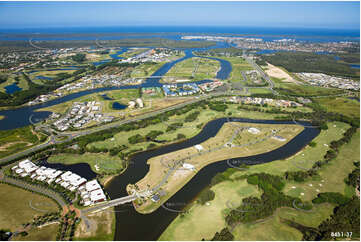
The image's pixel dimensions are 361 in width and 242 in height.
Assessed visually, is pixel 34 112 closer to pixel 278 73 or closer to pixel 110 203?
pixel 110 203

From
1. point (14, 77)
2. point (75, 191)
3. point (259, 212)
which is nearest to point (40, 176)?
point (75, 191)

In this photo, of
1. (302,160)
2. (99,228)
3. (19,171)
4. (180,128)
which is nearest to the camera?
(99,228)

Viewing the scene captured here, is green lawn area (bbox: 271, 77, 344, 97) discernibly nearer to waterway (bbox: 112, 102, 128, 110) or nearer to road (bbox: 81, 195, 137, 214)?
waterway (bbox: 112, 102, 128, 110)

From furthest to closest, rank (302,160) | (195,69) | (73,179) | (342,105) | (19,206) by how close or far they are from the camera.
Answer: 1. (195,69)
2. (342,105)
3. (302,160)
4. (73,179)
5. (19,206)

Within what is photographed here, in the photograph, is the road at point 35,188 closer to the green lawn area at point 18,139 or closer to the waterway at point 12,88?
the green lawn area at point 18,139

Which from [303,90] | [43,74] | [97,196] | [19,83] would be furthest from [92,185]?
[43,74]

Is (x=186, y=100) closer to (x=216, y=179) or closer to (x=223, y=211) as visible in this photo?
(x=216, y=179)

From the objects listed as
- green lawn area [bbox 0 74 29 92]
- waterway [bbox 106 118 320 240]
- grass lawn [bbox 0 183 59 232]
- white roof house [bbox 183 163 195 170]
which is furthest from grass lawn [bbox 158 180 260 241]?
green lawn area [bbox 0 74 29 92]

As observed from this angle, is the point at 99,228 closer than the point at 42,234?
No
